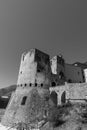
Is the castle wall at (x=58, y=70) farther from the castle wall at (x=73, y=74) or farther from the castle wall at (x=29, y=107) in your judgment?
the castle wall at (x=29, y=107)

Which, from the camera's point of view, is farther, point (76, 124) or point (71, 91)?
point (71, 91)

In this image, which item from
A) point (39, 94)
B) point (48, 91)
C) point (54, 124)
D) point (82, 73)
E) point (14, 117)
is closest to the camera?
point (54, 124)

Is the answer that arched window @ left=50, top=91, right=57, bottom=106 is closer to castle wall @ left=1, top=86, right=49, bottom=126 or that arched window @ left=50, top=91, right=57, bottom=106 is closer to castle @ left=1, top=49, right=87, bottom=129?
castle @ left=1, top=49, right=87, bottom=129

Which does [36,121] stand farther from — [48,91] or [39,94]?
[48,91]

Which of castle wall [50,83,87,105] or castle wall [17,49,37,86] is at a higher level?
castle wall [17,49,37,86]

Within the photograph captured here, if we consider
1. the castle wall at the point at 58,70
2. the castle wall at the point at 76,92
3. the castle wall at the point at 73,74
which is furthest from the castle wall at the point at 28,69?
the castle wall at the point at 73,74

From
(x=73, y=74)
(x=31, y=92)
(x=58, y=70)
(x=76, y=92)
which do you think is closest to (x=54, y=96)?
(x=31, y=92)

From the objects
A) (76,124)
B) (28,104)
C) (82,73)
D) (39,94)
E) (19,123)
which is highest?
(82,73)

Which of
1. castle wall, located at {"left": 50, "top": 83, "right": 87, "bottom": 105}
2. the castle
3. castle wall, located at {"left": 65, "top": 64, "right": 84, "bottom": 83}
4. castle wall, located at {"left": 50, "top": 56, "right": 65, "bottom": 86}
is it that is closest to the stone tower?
the castle

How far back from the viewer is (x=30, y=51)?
29.0 metres

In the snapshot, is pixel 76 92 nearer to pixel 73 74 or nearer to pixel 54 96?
pixel 54 96

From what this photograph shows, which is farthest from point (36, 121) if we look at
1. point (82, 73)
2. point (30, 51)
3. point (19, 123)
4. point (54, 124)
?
point (82, 73)

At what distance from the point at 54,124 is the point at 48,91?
10.0 m

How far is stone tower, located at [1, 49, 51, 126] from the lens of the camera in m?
20.4
